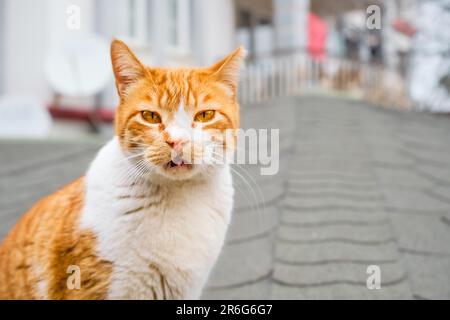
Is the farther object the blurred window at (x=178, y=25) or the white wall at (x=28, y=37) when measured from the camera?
the blurred window at (x=178, y=25)

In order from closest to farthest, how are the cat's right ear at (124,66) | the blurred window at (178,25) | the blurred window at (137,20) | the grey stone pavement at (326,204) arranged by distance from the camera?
the cat's right ear at (124,66), the grey stone pavement at (326,204), the blurred window at (137,20), the blurred window at (178,25)

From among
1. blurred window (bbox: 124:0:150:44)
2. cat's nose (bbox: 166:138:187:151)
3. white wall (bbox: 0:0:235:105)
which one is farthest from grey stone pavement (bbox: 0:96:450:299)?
blurred window (bbox: 124:0:150:44)

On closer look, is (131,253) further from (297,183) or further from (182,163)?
(297,183)

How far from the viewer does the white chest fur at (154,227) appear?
3.36 feet

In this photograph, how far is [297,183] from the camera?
194 cm

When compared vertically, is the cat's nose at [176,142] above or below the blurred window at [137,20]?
below

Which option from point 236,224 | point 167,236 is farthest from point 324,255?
point 167,236

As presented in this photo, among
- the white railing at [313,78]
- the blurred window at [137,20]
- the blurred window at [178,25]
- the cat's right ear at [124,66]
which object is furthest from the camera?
the white railing at [313,78]

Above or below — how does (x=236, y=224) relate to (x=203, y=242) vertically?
below

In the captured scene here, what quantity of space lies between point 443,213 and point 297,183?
A: 2.06 feet

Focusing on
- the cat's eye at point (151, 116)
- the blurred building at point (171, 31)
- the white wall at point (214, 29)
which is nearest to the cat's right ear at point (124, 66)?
the cat's eye at point (151, 116)

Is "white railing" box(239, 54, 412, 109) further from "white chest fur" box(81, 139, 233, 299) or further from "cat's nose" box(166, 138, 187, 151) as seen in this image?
"cat's nose" box(166, 138, 187, 151)

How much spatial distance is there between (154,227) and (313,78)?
470 cm

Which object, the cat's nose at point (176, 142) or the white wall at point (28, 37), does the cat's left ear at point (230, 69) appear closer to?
the cat's nose at point (176, 142)
